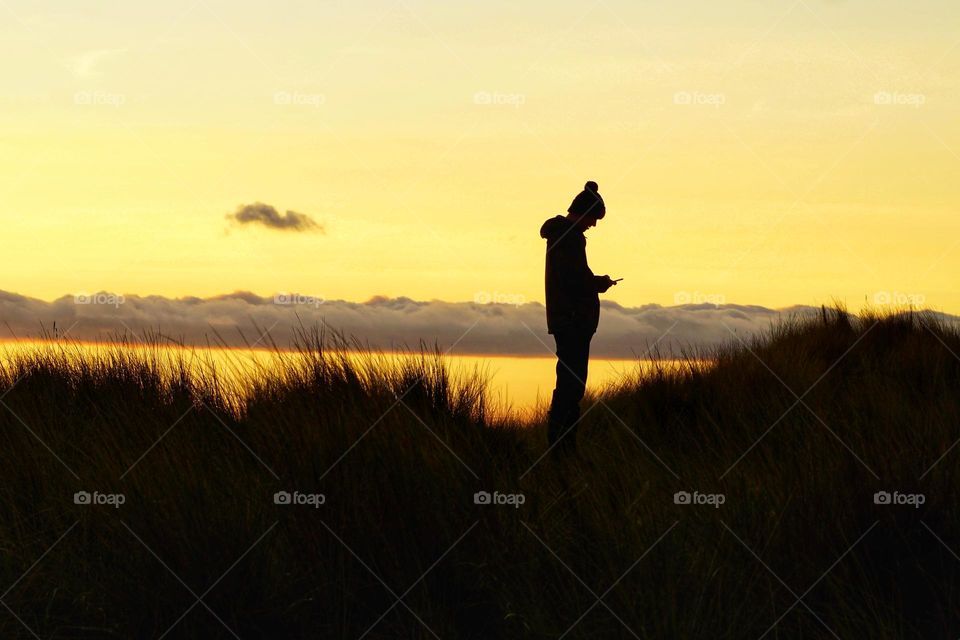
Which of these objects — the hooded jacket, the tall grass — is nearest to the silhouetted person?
the hooded jacket

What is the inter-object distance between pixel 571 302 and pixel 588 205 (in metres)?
0.85

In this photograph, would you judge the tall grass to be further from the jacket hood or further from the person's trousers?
the jacket hood

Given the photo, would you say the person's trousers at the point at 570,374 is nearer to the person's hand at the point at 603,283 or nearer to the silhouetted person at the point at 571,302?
the silhouetted person at the point at 571,302

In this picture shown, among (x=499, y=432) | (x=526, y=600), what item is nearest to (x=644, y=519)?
(x=526, y=600)

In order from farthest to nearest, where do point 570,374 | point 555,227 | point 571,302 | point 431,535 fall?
point 555,227, point 570,374, point 571,302, point 431,535

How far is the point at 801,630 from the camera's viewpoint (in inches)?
221

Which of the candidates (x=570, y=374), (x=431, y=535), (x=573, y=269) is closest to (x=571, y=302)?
(x=573, y=269)

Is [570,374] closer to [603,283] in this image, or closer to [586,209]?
[603,283]

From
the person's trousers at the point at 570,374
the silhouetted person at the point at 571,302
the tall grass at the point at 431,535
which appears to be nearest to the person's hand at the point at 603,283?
the silhouetted person at the point at 571,302

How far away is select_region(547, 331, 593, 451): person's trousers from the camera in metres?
9.23

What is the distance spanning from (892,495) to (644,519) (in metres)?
1.50

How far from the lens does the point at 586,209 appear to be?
9391mm

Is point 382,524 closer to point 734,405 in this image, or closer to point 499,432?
point 499,432

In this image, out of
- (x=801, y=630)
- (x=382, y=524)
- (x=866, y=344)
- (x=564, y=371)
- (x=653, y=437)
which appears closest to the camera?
(x=801, y=630)
